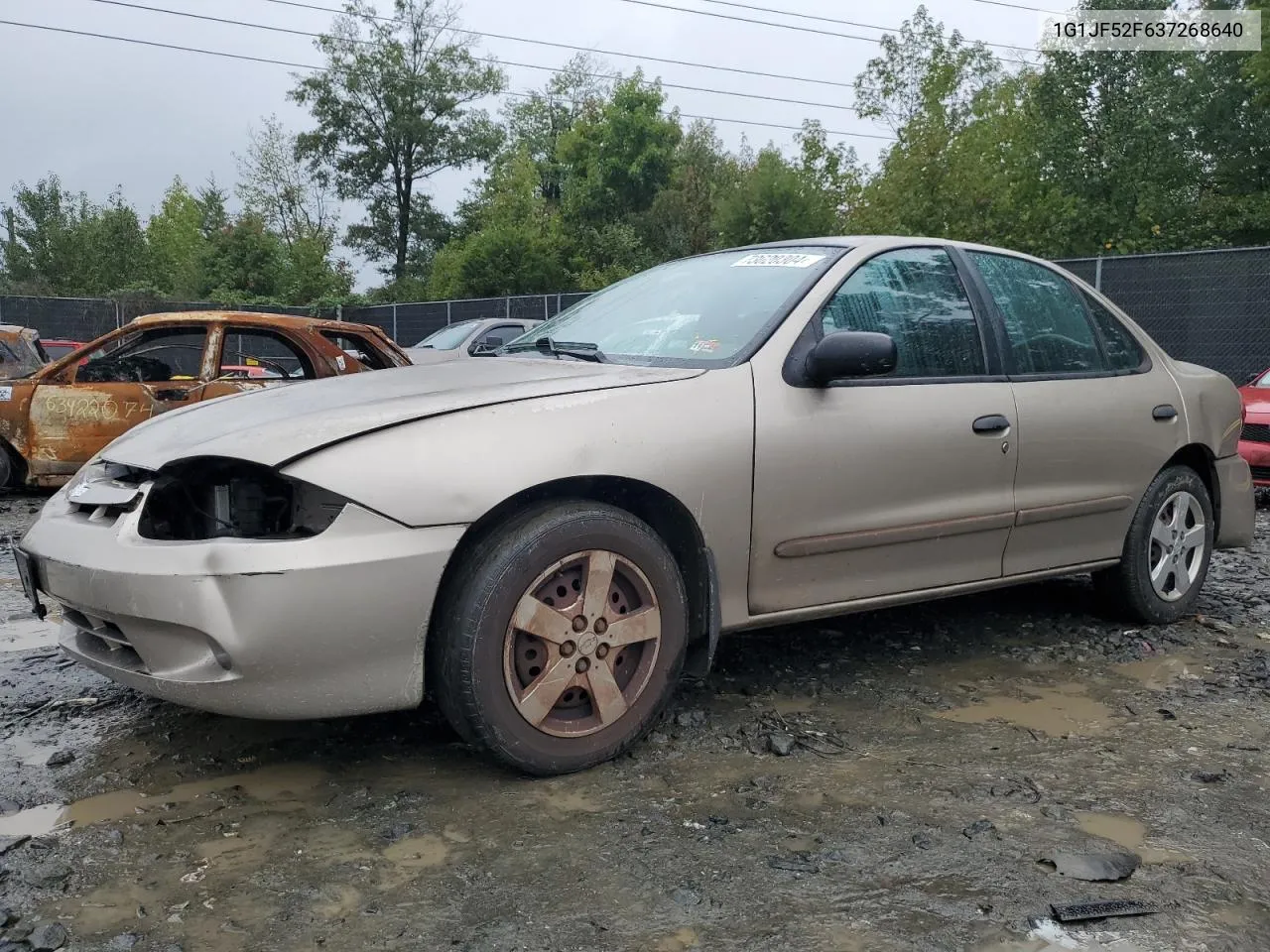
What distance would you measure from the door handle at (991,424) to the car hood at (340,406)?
1.14m

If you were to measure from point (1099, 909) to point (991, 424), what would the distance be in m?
1.90

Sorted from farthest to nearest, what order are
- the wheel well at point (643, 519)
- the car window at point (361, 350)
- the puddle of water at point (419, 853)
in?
the car window at point (361, 350) < the wheel well at point (643, 519) < the puddle of water at point (419, 853)

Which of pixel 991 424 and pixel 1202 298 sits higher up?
pixel 1202 298

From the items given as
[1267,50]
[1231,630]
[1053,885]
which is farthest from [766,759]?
[1267,50]

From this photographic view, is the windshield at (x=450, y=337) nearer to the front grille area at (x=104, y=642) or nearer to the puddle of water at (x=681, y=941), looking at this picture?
the front grille area at (x=104, y=642)

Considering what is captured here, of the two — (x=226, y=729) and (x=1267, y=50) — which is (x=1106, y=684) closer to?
(x=226, y=729)

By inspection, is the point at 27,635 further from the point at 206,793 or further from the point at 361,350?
the point at 361,350

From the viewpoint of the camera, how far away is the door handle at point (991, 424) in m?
3.83

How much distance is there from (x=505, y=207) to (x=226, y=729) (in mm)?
45230

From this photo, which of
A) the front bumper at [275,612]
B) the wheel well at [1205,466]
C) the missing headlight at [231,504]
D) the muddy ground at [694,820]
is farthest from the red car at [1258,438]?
the missing headlight at [231,504]

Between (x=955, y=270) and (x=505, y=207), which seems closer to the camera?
(x=955, y=270)

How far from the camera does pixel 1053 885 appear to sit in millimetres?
2455

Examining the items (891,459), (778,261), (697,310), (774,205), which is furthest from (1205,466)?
(774,205)

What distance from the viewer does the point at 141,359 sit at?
8234mm
